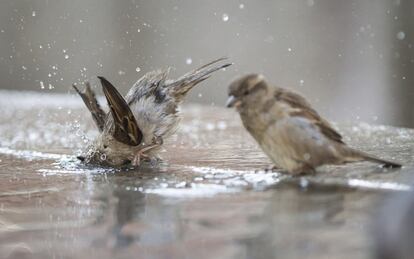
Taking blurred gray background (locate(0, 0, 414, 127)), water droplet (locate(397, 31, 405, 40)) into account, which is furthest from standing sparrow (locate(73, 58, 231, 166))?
blurred gray background (locate(0, 0, 414, 127))

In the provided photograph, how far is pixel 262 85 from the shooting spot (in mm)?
2822

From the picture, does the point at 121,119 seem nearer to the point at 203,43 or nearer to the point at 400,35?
the point at 400,35

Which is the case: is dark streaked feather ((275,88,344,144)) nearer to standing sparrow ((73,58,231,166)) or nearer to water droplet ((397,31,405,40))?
standing sparrow ((73,58,231,166))

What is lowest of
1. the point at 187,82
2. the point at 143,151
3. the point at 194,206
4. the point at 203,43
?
the point at 194,206

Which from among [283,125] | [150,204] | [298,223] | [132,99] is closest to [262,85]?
[283,125]

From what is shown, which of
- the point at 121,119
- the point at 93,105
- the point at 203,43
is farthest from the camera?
the point at 203,43

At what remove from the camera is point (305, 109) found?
9.29 ft

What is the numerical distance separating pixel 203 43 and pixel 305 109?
431 inches

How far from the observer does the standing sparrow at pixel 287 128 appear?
9.09 feet

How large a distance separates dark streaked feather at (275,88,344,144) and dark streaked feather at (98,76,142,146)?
1.02 meters

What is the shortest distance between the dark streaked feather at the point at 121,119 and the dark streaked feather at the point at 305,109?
102 centimetres

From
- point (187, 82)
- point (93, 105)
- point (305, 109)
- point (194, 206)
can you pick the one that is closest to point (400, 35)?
point (187, 82)

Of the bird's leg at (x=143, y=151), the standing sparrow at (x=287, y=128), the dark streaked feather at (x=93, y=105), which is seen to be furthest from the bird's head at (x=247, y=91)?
the dark streaked feather at (x=93, y=105)

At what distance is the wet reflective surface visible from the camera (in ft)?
6.63
